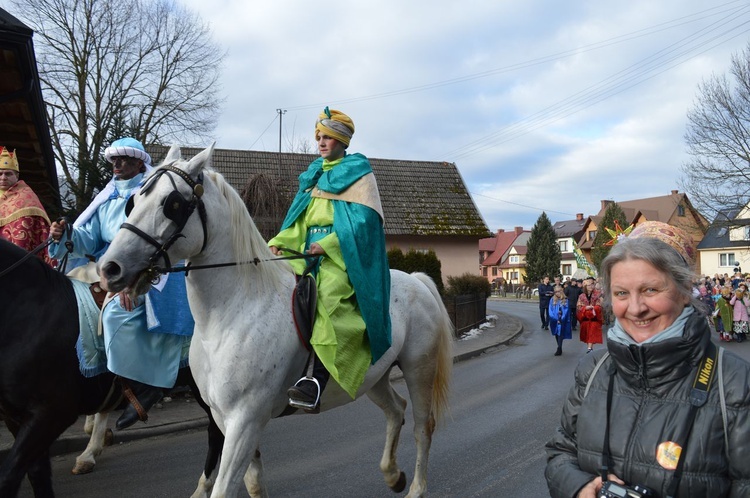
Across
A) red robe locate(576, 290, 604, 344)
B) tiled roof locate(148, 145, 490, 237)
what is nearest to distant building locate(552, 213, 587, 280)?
tiled roof locate(148, 145, 490, 237)

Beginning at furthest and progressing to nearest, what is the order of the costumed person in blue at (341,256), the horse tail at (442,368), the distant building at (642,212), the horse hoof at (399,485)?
the distant building at (642,212), the horse tail at (442,368), the horse hoof at (399,485), the costumed person in blue at (341,256)

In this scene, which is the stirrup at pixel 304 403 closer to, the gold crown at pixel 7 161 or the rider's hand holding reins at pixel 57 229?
the rider's hand holding reins at pixel 57 229

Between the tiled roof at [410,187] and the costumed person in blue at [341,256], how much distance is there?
1913 centimetres

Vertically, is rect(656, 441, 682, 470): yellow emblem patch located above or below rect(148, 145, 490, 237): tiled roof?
below

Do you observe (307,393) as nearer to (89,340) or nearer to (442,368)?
(89,340)

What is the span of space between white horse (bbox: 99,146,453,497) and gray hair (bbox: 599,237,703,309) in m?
2.03

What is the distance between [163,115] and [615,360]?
27.5m

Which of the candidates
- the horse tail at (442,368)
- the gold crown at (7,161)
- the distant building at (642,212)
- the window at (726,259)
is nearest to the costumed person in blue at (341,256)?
the horse tail at (442,368)

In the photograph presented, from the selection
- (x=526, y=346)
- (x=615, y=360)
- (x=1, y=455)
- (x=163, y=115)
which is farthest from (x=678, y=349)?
(x=163, y=115)

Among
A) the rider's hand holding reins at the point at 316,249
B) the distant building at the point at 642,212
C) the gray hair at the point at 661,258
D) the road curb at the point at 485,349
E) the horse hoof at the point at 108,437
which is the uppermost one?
the distant building at the point at 642,212

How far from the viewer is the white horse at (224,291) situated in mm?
3156

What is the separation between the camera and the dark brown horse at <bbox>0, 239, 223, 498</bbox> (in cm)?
371

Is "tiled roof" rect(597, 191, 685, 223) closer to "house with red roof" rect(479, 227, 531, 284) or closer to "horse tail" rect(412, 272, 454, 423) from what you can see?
"house with red roof" rect(479, 227, 531, 284)

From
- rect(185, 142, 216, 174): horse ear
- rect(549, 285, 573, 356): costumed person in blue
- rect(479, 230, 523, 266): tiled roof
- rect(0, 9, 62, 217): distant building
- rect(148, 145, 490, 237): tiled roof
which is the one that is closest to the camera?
rect(185, 142, 216, 174): horse ear
